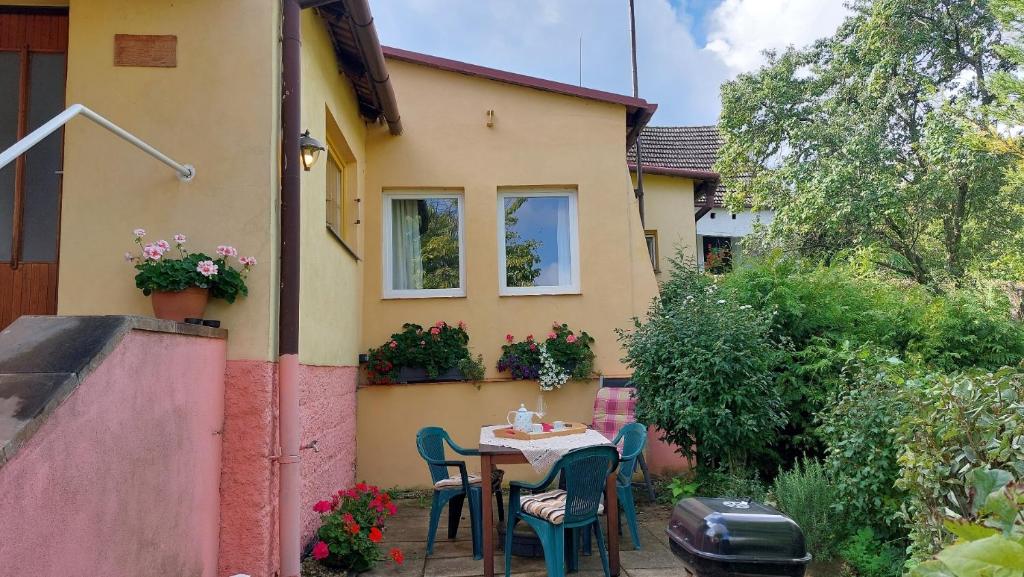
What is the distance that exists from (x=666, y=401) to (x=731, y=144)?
11.2m

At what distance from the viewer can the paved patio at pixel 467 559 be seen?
4156 mm

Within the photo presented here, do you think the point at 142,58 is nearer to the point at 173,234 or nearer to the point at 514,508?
the point at 173,234

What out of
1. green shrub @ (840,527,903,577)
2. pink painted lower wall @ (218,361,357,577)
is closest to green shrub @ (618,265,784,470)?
green shrub @ (840,527,903,577)

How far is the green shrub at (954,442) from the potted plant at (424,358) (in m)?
4.48

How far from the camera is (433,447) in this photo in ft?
16.4

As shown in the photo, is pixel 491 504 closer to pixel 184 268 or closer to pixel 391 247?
pixel 184 268

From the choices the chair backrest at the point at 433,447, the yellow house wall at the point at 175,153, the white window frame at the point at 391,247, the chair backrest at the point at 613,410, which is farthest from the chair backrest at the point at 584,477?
the white window frame at the point at 391,247

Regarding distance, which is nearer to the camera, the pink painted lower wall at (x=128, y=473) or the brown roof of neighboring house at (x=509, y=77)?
the pink painted lower wall at (x=128, y=473)

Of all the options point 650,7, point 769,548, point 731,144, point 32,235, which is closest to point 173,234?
point 32,235

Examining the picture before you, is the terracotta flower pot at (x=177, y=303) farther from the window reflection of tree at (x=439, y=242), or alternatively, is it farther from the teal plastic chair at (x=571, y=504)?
the window reflection of tree at (x=439, y=242)

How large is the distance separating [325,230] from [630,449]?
2936 millimetres

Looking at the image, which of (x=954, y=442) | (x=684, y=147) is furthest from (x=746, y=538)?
(x=684, y=147)

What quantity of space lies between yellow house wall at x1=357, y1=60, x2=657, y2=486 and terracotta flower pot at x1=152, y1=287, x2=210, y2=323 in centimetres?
339

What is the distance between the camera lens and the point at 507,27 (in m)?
14.5
